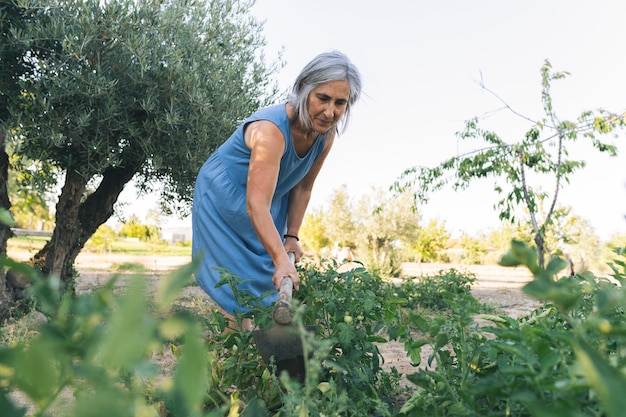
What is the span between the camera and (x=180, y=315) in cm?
Result: 39

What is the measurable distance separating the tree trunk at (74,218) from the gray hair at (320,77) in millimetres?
3996

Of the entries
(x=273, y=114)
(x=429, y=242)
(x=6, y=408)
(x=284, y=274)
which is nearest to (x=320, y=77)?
(x=273, y=114)

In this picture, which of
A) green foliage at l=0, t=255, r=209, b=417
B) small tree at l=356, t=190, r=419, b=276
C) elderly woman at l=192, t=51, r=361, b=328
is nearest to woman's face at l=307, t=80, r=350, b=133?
elderly woman at l=192, t=51, r=361, b=328

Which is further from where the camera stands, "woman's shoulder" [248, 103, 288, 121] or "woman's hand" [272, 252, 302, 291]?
"woman's shoulder" [248, 103, 288, 121]

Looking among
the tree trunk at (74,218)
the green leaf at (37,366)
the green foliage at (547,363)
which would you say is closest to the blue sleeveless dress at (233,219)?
the green foliage at (547,363)

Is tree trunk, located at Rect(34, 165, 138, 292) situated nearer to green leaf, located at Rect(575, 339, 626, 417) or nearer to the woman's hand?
the woman's hand

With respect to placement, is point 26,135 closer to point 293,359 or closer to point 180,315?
point 293,359

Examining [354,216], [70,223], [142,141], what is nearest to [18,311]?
[70,223]

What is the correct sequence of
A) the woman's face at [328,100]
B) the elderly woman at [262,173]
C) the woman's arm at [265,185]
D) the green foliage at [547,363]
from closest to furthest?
1. the green foliage at [547,363]
2. the woman's arm at [265,185]
3. the elderly woman at [262,173]
4. the woman's face at [328,100]

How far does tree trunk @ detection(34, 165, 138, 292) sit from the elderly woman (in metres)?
3.57

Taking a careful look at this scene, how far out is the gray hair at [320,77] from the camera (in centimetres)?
274

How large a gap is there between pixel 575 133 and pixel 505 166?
117 cm

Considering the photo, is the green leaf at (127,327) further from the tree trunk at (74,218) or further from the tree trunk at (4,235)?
the tree trunk at (74,218)

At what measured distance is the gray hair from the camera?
2.74 metres
